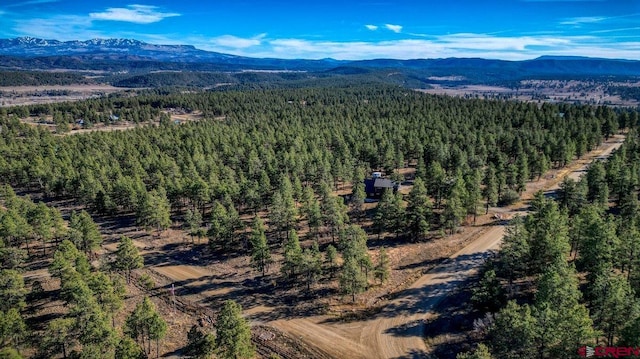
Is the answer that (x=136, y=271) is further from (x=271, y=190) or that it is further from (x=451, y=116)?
(x=451, y=116)

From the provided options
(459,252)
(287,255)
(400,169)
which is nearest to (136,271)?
(287,255)

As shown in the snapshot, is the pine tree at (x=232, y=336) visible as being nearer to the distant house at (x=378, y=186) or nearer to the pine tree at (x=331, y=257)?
the pine tree at (x=331, y=257)

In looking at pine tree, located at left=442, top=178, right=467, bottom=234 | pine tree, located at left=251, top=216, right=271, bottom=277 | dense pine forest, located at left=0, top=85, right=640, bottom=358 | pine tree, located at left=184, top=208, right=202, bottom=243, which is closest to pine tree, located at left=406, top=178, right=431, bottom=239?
dense pine forest, located at left=0, top=85, right=640, bottom=358

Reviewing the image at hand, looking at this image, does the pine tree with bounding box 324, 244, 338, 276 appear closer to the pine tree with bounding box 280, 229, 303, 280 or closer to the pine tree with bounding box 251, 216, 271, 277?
the pine tree with bounding box 280, 229, 303, 280

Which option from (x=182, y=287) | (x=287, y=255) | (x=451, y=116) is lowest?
(x=182, y=287)

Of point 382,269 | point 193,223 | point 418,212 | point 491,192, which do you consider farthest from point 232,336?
point 491,192

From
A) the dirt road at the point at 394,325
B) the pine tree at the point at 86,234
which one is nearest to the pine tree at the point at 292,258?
the dirt road at the point at 394,325

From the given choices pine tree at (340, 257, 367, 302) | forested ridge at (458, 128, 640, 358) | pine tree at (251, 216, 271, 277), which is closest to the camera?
forested ridge at (458, 128, 640, 358)
